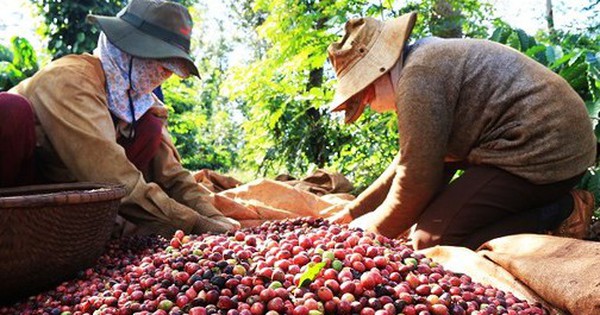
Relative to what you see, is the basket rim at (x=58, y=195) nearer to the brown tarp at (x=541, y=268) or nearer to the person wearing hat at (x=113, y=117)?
the person wearing hat at (x=113, y=117)

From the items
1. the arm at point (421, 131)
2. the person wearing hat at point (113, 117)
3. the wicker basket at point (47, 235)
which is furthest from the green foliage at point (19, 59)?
the arm at point (421, 131)

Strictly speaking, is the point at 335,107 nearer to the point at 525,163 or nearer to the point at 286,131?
the point at 525,163

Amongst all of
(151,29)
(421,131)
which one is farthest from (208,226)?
(421,131)

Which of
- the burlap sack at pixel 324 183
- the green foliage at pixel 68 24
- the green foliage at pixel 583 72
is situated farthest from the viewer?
the green foliage at pixel 68 24

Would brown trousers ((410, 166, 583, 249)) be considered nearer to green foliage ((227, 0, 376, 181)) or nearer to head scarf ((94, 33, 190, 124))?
head scarf ((94, 33, 190, 124))

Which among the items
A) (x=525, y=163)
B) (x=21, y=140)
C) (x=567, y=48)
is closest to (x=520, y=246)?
(x=525, y=163)

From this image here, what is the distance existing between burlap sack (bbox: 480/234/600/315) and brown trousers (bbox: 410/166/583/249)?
1.15 ft

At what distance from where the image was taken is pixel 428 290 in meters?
Result: 1.60

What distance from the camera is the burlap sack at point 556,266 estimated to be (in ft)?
4.87

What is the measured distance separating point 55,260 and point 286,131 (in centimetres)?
485

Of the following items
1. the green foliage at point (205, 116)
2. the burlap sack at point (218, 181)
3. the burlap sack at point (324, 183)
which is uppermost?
the burlap sack at point (324, 183)

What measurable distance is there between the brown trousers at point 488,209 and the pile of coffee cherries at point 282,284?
0.39 meters

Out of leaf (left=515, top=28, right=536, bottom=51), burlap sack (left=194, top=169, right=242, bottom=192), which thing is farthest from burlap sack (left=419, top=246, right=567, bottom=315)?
burlap sack (left=194, top=169, right=242, bottom=192)

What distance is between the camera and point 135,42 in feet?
8.99
